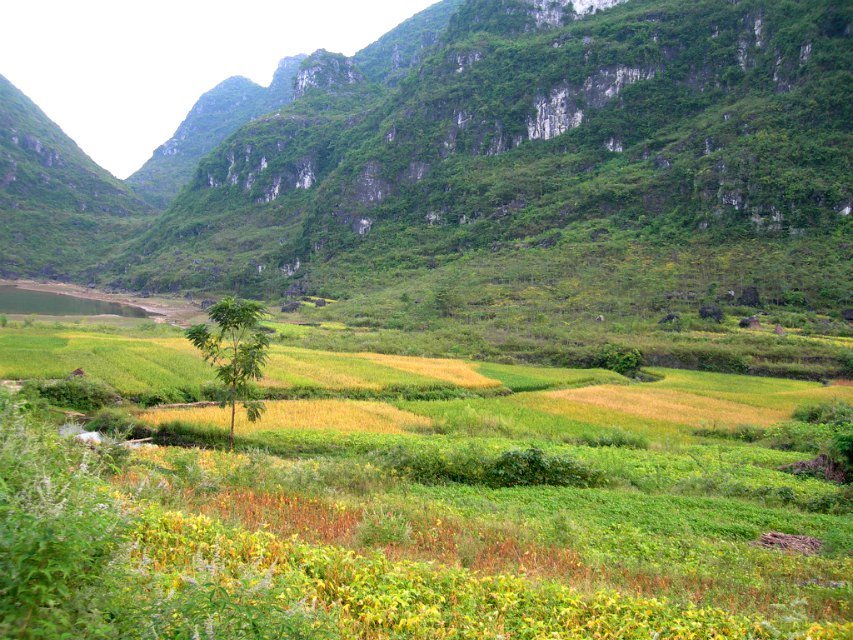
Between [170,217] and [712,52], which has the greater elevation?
[712,52]

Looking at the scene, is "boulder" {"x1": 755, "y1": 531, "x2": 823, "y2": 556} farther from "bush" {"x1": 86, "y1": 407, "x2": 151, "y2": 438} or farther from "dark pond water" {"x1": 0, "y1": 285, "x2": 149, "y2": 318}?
"dark pond water" {"x1": 0, "y1": 285, "x2": 149, "y2": 318}

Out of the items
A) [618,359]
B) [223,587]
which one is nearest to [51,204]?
[618,359]

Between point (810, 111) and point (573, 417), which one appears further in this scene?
point (810, 111)

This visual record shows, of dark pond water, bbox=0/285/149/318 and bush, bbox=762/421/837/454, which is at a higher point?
dark pond water, bbox=0/285/149/318

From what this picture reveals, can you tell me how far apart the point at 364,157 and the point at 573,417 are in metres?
131

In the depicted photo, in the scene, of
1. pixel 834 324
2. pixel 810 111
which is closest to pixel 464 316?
pixel 834 324

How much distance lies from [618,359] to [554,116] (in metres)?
108

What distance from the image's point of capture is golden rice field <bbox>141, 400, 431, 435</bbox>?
1736 cm

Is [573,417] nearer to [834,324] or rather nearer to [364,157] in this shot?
[834,324]

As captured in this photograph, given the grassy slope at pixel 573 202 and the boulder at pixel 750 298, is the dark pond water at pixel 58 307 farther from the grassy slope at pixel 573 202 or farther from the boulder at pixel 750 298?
the boulder at pixel 750 298

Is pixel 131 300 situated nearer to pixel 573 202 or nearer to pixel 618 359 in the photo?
pixel 573 202

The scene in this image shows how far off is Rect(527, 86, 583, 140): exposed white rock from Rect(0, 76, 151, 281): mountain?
12353 centimetres

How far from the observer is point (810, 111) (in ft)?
276

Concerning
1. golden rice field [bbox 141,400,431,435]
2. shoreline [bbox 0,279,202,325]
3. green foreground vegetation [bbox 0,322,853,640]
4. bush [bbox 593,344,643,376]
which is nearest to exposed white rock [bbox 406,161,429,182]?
shoreline [bbox 0,279,202,325]
